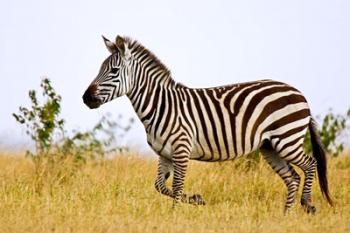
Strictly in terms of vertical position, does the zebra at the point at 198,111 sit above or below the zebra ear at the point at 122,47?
below

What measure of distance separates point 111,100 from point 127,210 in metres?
1.48

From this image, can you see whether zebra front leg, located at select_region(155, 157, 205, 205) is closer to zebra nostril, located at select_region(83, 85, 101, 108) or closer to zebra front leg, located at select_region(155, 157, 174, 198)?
zebra front leg, located at select_region(155, 157, 174, 198)

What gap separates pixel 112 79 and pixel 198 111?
1.16 meters

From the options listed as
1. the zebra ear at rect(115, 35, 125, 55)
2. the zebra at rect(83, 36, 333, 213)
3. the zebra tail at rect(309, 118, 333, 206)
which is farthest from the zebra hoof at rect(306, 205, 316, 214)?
the zebra ear at rect(115, 35, 125, 55)

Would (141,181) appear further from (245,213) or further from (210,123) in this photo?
(245,213)

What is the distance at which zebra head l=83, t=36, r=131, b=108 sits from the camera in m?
9.52

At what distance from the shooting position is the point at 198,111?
32.0 ft

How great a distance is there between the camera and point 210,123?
9.77m

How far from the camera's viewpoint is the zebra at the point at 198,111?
9555 millimetres

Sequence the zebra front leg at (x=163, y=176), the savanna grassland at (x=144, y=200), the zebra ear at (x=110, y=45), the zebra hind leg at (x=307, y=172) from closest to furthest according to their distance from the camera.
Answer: the savanna grassland at (x=144, y=200) → the zebra front leg at (x=163, y=176) → the zebra ear at (x=110, y=45) → the zebra hind leg at (x=307, y=172)

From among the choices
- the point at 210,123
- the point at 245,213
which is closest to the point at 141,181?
the point at 210,123

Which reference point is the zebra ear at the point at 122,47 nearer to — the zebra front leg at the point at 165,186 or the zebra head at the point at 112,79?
the zebra head at the point at 112,79

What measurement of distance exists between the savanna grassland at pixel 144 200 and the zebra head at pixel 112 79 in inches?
50.0

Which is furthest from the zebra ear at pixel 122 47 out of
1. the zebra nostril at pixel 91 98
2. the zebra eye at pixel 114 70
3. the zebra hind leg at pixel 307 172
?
the zebra hind leg at pixel 307 172
